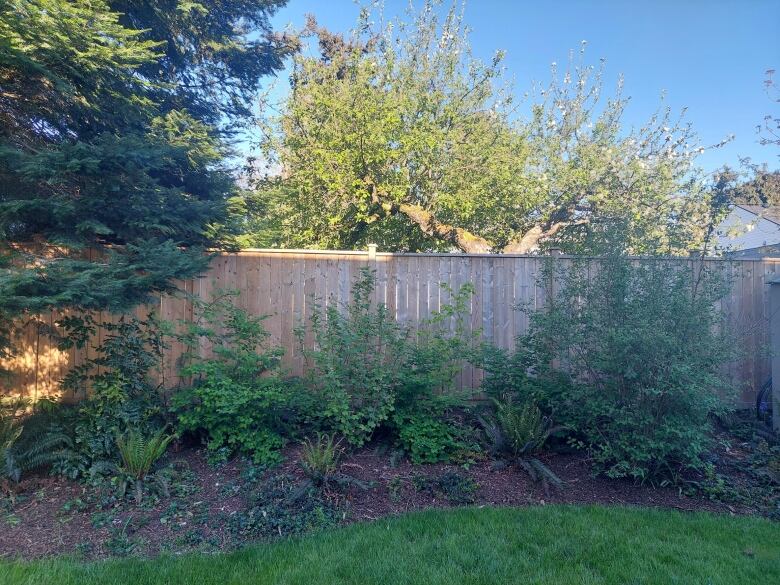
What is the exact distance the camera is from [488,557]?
3.12 meters

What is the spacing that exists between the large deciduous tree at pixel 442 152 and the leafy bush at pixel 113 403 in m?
5.19

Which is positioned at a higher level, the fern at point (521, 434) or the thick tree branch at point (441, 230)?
the thick tree branch at point (441, 230)

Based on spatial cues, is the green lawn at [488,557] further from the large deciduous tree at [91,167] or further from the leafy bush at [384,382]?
the large deciduous tree at [91,167]

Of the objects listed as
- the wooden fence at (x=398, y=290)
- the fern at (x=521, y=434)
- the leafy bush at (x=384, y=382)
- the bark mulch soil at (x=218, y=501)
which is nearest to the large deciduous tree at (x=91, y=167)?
the wooden fence at (x=398, y=290)

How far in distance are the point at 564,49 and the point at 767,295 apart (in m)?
6.52

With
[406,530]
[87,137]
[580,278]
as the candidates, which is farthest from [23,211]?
[580,278]

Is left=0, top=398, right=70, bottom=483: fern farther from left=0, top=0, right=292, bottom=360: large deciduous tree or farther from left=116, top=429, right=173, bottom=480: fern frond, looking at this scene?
left=0, top=0, right=292, bottom=360: large deciduous tree

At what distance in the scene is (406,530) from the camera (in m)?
3.47

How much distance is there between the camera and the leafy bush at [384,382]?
4320 millimetres

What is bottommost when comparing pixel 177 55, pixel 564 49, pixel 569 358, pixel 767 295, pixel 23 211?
pixel 569 358

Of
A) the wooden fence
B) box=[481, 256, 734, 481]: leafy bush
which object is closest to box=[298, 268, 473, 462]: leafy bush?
box=[481, 256, 734, 481]: leafy bush

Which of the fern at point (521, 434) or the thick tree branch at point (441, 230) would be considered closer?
the fern at point (521, 434)

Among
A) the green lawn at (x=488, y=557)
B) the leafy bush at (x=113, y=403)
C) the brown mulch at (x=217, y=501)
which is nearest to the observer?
the green lawn at (x=488, y=557)

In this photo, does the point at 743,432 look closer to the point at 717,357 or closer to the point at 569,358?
the point at 717,357
